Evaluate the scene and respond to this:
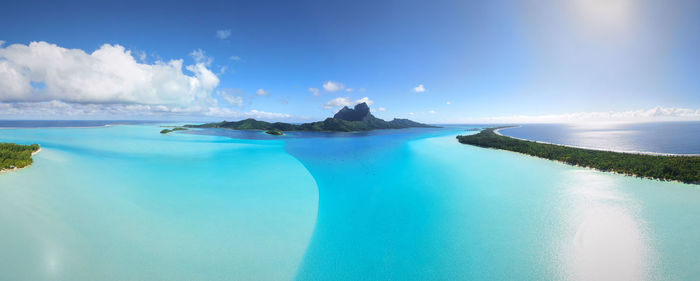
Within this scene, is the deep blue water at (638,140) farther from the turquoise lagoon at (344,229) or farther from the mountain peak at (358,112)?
the mountain peak at (358,112)

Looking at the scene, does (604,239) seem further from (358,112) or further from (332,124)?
(358,112)

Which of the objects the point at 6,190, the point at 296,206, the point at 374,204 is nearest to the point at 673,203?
the point at 374,204

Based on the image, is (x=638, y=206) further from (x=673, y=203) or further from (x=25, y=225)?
(x=25, y=225)

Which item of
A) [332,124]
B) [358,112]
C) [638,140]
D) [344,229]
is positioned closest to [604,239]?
[344,229]

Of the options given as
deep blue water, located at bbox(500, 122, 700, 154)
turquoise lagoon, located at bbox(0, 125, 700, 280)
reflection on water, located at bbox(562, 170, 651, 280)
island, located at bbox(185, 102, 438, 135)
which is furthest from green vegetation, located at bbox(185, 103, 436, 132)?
reflection on water, located at bbox(562, 170, 651, 280)

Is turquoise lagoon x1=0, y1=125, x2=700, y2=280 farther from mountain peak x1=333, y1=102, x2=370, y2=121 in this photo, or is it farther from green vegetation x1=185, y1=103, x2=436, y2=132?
mountain peak x1=333, y1=102, x2=370, y2=121

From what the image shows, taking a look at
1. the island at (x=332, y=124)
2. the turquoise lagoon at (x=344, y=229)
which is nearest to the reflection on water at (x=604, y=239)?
the turquoise lagoon at (x=344, y=229)
